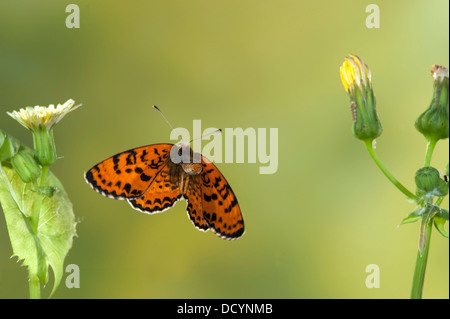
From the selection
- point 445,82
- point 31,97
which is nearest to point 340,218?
point 31,97

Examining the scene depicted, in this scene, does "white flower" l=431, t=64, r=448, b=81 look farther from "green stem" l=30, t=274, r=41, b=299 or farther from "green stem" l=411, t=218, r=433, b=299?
"green stem" l=30, t=274, r=41, b=299

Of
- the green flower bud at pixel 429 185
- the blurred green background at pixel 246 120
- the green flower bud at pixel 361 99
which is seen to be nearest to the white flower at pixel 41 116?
the green flower bud at pixel 361 99

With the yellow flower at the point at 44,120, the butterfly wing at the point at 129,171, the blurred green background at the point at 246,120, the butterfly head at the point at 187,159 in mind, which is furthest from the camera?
the blurred green background at the point at 246,120

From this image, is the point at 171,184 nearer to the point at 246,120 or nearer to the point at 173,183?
the point at 173,183

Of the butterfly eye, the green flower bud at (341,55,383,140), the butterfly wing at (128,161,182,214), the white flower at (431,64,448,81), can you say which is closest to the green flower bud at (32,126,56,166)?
the butterfly wing at (128,161,182,214)

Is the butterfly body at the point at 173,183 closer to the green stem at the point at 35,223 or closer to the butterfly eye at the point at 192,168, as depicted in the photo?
the butterfly eye at the point at 192,168

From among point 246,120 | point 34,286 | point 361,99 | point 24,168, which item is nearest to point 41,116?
point 24,168

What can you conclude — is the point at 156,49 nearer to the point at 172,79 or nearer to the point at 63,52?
the point at 172,79
